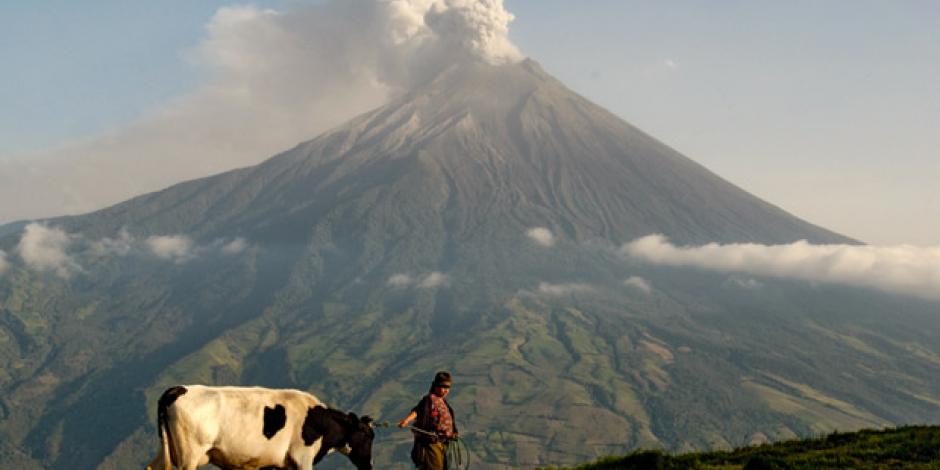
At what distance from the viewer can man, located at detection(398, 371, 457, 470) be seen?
1672 centimetres

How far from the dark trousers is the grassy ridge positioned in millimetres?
4831

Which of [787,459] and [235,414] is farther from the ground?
[235,414]

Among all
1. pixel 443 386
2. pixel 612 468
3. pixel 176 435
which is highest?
pixel 443 386

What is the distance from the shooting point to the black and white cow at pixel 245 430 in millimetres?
16859

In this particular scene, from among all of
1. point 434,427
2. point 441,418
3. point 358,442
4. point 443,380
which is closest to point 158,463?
point 358,442

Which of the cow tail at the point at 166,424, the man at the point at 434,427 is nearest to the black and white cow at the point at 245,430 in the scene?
the cow tail at the point at 166,424

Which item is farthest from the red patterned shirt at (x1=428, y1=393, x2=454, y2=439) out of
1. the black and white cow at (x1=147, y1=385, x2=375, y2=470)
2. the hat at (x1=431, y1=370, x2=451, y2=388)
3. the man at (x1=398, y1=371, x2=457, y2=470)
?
the black and white cow at (x1=147, y1=385, x2=375, y2=470)

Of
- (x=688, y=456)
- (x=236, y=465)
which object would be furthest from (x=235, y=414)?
(x=688, y=456)

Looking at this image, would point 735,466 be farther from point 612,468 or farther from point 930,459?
point 930,459

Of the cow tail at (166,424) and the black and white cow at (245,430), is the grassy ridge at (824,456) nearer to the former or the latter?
the black and white cow at (245,430)

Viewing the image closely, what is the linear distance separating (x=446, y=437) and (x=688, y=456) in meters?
8.20

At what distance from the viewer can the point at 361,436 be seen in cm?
1888

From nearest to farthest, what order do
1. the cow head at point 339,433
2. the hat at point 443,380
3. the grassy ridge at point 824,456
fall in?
the hat at point 443,380
the cow head at point 339,433
the grassy ridge at point 824,456

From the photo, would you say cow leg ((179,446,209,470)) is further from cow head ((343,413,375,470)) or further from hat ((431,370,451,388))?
hat ((431,370,451,388))
